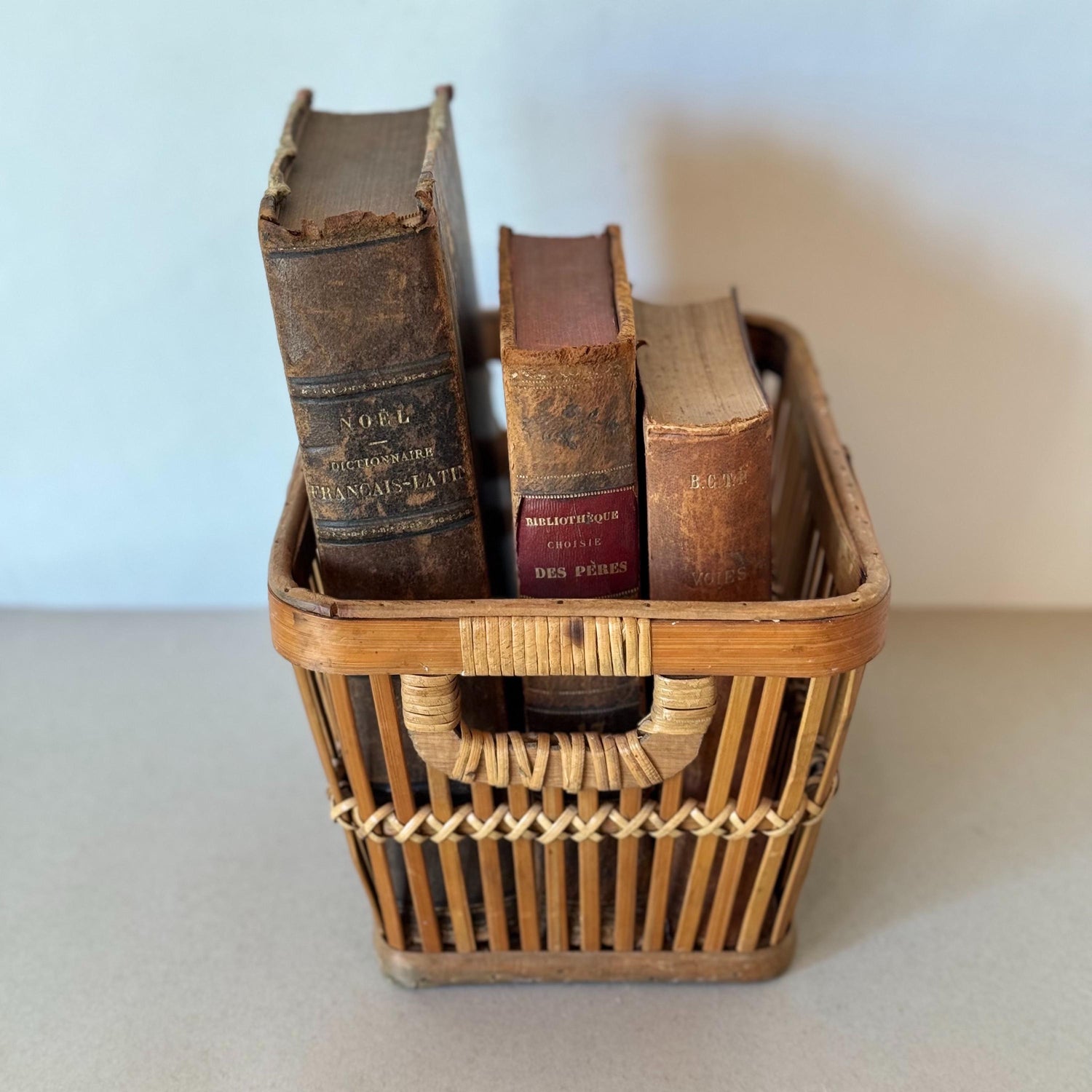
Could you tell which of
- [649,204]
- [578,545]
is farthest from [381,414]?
[649,204]

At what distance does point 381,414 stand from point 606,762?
23cm

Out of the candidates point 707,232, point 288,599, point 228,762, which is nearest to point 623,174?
point 707,232

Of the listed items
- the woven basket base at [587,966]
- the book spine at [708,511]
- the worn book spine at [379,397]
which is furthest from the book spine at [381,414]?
the woven basket base at [587,966]

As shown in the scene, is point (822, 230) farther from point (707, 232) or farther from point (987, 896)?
point (987, 896)

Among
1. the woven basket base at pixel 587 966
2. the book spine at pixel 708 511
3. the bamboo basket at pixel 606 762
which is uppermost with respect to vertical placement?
the book spine at pixel 708 511

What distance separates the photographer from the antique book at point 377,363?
540 millimetres

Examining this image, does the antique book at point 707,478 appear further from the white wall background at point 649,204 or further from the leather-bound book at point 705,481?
the white wall background at point 649,204

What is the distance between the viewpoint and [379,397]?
57 cm

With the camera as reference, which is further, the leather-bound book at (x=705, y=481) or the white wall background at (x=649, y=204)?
the white wall background at (x=649, y=204)

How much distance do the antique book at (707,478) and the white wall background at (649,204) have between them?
281 millimetres

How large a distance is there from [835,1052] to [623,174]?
669 millimetres

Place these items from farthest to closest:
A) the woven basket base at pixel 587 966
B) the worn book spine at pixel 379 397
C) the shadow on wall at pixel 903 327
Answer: the shadow on wall at pixel 903 327 < the woven basket base at pixel 587 966 < the worn book spine at pixel 379 397

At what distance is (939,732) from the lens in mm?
957

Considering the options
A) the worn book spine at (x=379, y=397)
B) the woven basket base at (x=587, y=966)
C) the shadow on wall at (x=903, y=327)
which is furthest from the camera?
the shadow on wall at (x=903, y=327)
